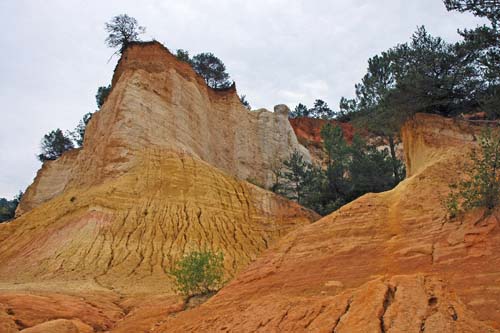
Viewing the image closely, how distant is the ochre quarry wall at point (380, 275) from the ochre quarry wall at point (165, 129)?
17.1 metres

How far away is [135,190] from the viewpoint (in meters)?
23.2

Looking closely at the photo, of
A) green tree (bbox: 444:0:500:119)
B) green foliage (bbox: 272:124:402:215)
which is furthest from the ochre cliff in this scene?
green tree (bbox: 444:0:500:119)

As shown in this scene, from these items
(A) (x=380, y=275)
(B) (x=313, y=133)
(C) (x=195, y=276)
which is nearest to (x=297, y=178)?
(C) (x=195, y=276)

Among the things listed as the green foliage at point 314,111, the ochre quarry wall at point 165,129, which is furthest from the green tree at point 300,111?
the ochre quarry wall at point 165,129

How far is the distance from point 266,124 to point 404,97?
2534 cm

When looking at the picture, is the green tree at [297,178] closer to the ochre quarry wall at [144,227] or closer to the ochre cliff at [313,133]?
the ochre quarry wall at [144,227]

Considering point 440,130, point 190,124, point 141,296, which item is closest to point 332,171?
point 190,124

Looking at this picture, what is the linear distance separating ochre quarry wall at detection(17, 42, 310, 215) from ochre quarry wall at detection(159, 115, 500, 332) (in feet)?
56.2

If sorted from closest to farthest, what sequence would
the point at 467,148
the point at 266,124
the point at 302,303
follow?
the point at 302,303, the point at 467,148, the point at 266,124

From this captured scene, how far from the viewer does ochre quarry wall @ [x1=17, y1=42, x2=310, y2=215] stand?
2636 centimetres

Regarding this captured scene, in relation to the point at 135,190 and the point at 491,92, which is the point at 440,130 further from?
the point at 135,190

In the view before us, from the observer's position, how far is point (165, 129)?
28406 mm

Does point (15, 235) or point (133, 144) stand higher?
point (133, 144)

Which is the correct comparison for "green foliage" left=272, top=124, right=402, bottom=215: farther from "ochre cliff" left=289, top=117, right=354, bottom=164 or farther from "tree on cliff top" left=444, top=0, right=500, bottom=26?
"ochre cliff" left=289, top=117, right=354, bottom=164
